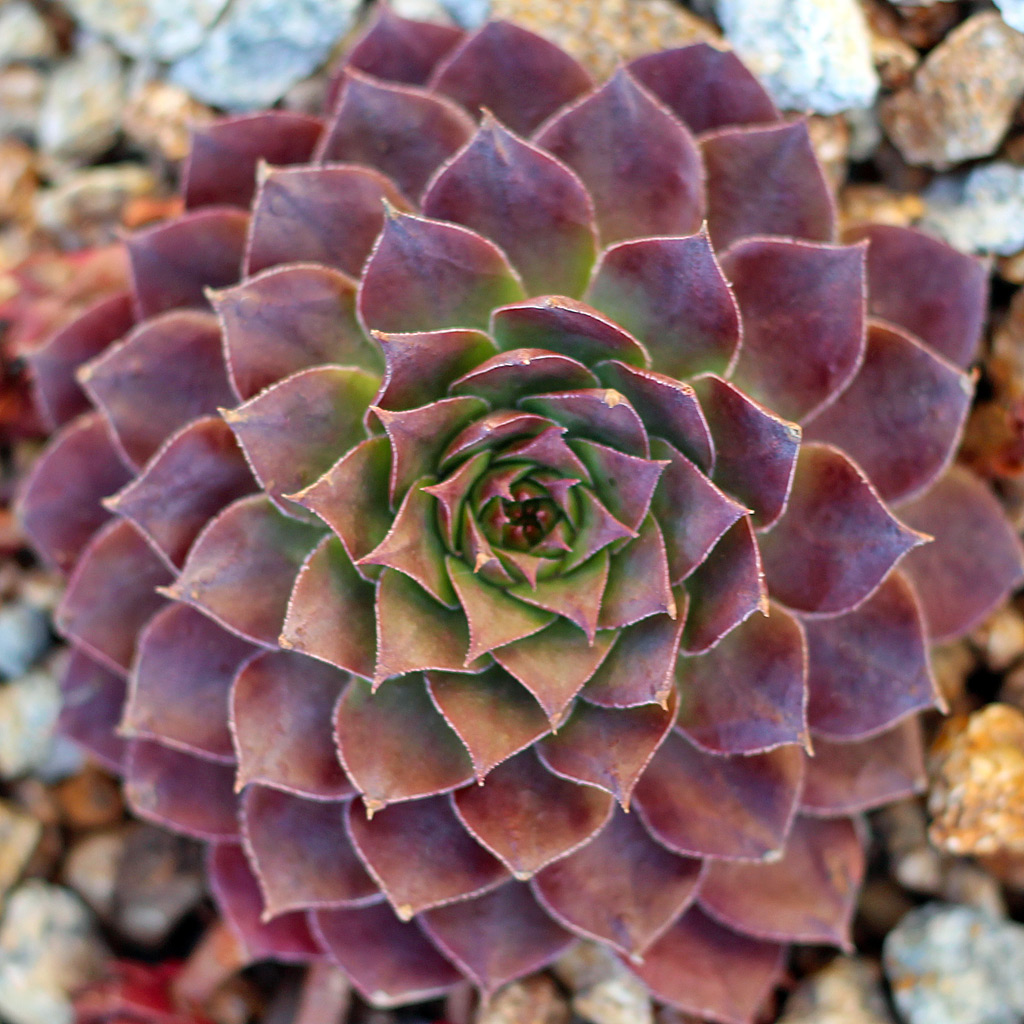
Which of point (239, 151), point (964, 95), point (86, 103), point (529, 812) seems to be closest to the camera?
point (529, 812)

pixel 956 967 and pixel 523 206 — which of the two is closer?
pixel 523 206

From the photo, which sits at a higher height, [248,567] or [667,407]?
[667,407]

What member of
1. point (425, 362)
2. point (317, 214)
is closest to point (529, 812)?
point (425, 362)

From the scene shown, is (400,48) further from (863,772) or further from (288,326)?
(863,772)

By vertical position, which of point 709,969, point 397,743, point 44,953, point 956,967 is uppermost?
point 397,743

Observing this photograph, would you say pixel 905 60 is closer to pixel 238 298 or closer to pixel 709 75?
pixel 709 75

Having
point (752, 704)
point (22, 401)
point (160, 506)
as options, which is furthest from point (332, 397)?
point (22, 401)

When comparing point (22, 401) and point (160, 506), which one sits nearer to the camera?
point (160, 506)
